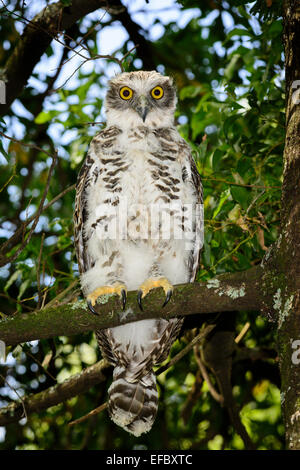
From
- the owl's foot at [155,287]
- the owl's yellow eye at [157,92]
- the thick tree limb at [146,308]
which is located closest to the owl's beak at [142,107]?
the owl's yellow eye at [157,92]

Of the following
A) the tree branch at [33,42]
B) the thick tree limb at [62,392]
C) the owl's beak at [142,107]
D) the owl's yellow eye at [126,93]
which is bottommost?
the thick tree limb at [62,392]

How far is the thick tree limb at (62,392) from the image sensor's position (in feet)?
11.8

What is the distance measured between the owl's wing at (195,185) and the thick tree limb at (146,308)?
0.81 m

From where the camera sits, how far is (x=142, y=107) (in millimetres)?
3434

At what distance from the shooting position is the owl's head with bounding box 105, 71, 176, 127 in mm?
3445

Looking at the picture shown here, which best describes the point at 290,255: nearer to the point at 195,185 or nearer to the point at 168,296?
the point at 168,296

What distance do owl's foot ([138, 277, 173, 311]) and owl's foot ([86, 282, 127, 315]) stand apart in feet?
0.25

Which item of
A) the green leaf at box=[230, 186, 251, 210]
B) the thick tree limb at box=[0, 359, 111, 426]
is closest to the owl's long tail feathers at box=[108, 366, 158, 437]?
the thick tree limb at box=[0, 359, 111, 426]

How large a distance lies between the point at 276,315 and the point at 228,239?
1.60m

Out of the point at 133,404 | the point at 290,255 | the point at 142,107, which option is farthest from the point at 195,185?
the point at 133,404

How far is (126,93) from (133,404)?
195cm

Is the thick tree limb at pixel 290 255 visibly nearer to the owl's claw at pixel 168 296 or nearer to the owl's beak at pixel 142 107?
the owl's claw at pixel 168 296

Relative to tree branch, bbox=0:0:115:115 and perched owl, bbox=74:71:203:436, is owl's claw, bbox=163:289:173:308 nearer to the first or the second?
perched owl, bbox=74:71:203:436
